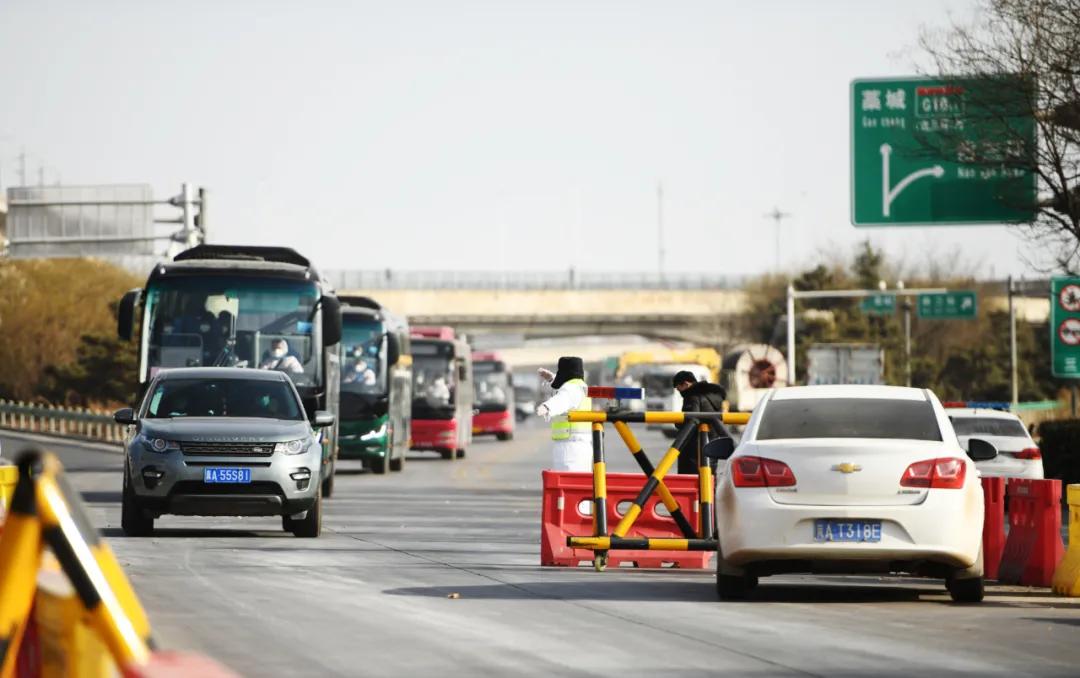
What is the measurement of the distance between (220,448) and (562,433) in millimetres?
4274

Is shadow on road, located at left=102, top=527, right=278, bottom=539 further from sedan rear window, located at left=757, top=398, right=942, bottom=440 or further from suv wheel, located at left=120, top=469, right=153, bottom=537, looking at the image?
sedan rear window, located at left=757, top=398, right=942, bottom=440

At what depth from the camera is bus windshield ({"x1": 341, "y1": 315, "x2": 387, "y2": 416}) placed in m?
40.9

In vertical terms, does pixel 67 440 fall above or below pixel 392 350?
below

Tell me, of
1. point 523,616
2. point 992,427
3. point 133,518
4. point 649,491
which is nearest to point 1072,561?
point 649,491

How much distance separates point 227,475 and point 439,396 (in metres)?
31.5

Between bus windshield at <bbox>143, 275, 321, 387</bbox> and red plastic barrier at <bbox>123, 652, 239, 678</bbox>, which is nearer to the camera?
red plastic barrier at <bbox>123, 652, 239, 678</bbox>

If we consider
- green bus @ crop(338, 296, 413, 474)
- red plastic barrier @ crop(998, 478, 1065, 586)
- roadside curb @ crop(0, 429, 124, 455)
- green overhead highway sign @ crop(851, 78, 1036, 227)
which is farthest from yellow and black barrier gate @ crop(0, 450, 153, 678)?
roadside curb @ crop(0, 429, 124, 455)

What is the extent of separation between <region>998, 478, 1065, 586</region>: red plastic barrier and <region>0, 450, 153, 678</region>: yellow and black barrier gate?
11.9 metres

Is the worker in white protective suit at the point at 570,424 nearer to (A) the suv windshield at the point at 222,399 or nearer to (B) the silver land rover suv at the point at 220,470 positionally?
(B) the silver land rover suv at the point at 220,470

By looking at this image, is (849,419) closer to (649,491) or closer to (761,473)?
(761,473)

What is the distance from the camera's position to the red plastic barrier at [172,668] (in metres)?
4.78

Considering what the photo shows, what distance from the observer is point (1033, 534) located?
55.0 feet

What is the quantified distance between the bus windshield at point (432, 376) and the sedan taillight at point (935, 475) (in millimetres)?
38210

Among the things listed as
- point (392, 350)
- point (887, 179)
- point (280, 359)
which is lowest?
point (280, 359)
